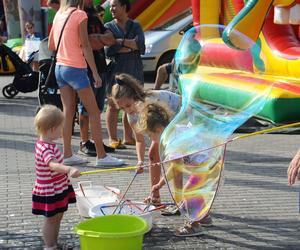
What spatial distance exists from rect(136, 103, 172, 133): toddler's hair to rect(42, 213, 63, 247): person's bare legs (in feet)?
2.80

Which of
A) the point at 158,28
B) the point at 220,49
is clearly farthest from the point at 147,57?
the point at 220,49

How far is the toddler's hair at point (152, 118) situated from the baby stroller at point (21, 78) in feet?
22.9

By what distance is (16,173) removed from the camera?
6.24 metres

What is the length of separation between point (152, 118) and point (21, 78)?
725 centimetres

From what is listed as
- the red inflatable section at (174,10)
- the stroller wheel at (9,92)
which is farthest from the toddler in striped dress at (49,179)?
the red inflatable section at (174,10)

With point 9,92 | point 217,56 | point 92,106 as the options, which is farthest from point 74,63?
point 9,92

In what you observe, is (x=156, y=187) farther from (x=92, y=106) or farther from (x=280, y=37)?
(x=280, y=37)

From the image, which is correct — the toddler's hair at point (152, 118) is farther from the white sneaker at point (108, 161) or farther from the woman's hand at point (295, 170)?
the white sneaker at point (108, 161)

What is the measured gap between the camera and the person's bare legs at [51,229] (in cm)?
408

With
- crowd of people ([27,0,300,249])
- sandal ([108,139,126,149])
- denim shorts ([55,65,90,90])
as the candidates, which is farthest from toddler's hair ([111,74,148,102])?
sandal ([108,139,126,149])

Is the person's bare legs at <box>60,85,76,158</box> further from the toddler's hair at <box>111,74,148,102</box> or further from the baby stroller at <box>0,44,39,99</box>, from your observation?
the baby stroller at <box>0,44,39,99</box>

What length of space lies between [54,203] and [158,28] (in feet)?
36.6

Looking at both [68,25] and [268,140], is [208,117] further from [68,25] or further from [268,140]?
[268,140]

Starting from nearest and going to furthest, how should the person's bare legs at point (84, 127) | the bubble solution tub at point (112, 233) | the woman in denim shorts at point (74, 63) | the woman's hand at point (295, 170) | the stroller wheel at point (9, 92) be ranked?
the woman's hand at point (295, 170)
the bubble solution tub at point (112, 233)
the woman in denim shorts at point (74, 63)
the person's bare legs at point (84, 127)
the stroller wheel at point (9, 92)
